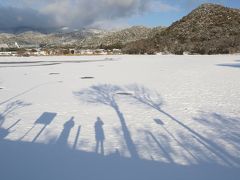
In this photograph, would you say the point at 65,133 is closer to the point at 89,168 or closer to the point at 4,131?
the point at 4,131

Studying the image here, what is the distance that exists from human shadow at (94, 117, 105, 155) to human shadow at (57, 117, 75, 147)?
53 centimetres

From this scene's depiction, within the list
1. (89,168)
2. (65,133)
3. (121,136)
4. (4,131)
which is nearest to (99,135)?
(121,136)

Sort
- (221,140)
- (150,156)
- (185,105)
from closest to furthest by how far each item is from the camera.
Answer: (150,156) < (221,140) < (185,105)

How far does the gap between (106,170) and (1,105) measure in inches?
231

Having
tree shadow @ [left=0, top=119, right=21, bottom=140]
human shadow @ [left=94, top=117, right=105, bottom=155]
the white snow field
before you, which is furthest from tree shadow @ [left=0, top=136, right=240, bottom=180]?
tree shadow @ [left=0, top=119, right=21, bottom=140]

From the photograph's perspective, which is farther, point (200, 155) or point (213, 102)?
point (213, 102)

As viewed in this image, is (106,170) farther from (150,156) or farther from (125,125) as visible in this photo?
(125,125)

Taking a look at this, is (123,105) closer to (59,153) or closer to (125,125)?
(125,125)

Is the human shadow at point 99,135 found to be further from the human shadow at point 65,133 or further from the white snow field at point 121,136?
the human shadow at point 65,133

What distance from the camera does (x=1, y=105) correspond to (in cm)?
955

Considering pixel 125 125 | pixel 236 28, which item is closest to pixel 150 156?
pixel 125 125

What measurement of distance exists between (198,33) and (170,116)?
7195 cm

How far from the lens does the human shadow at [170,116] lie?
507 centimetres

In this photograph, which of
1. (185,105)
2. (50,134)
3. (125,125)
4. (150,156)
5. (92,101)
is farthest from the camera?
(92,101)
